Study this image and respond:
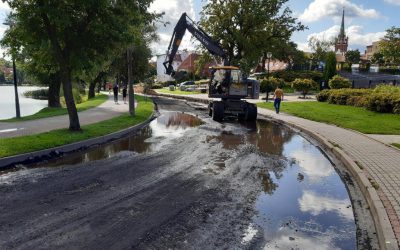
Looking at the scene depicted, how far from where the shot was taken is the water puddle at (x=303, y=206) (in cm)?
598

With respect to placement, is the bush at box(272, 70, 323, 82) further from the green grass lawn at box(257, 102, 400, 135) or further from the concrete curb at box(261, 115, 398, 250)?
the concrete curb at box(261, 115, 398, 250)

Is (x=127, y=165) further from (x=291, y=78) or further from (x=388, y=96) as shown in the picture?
(x=291, y=78)

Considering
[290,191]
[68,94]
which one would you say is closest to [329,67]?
[68,94]

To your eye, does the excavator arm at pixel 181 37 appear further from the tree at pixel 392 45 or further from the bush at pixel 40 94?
the bush at pixel 40 94

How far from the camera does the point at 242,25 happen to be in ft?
148

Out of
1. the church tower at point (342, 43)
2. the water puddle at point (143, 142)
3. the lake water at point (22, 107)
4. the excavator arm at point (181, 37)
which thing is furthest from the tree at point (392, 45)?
the church tower at point (342, 43)

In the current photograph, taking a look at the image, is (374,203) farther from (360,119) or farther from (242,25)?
(242,25)

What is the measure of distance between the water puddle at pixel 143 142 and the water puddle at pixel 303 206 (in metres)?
3.03

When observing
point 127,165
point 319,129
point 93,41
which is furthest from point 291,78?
point 127,165

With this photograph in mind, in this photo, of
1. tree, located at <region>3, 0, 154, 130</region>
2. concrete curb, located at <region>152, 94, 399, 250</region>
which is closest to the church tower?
tree, located at <region>3, 0, 154, 130</region>

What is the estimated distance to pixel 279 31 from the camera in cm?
4806

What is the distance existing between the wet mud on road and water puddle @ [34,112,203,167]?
117 mm

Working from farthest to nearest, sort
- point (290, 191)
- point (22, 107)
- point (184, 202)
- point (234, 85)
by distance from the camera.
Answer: point (22, 107), point (234, 85), point (290, 191), point (184, 202)

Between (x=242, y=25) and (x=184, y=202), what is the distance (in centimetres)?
4018
